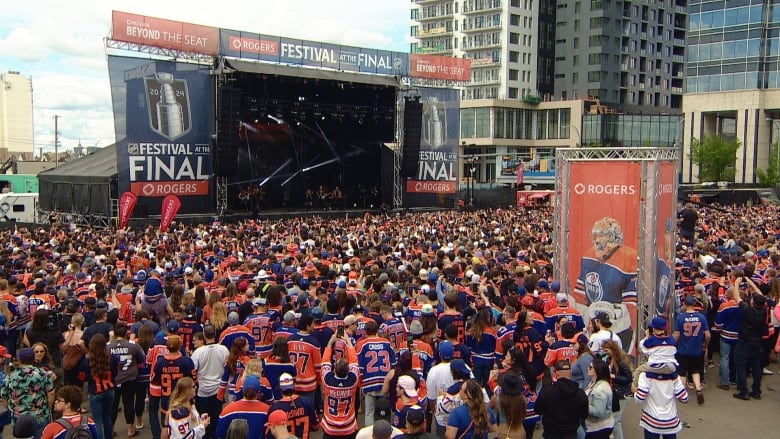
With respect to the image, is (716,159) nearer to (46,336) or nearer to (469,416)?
(469,416)

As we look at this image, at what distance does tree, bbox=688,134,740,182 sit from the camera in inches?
1955

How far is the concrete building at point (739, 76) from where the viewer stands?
50969mm

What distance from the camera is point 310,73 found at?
27.7m

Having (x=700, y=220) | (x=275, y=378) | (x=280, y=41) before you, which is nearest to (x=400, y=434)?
(x=275, y=378)

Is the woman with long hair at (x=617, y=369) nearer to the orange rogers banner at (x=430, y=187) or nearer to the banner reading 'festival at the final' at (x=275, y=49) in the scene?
the banner reading 'festival at the final' at (x=275, y=49)

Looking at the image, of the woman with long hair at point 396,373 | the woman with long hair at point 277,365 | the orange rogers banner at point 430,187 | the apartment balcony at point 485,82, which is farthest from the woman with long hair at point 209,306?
the apartment balcony at point 485,82

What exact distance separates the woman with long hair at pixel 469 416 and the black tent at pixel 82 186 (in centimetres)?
2300

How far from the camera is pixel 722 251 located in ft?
44.3

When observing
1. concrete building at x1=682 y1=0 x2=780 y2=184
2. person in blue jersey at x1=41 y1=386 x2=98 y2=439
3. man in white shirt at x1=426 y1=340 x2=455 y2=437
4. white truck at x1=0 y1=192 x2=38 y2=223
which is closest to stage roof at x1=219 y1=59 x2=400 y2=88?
white truck at x1=0 y1=192 x2=38 y2=223

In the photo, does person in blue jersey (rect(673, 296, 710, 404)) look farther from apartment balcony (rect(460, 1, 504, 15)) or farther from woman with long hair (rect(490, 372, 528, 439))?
apartment balcony (rect(460, 1, 504, 15))

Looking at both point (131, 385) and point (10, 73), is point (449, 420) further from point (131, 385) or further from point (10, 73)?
point (10, 73)

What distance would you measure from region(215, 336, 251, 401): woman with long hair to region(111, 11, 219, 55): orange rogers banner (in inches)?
791

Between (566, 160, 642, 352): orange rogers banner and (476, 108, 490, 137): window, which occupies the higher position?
(476, 108, 490, 137): window

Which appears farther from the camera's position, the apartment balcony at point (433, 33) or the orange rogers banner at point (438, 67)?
the apartment balcony at point (433, 33)
